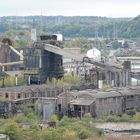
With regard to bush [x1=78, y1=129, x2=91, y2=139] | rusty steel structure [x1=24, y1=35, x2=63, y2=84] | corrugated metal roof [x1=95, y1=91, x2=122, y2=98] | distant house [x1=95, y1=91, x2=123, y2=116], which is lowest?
bush [x1=78, y1=129, x2=91, y2=139]

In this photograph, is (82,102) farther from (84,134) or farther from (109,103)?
(84,134)

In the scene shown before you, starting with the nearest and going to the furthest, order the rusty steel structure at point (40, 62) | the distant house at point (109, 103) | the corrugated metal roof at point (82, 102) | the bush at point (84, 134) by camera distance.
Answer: the bush at point (84, 134) < the corrugated metal roof at point (82, 102) < the distant house at point (109, 103) < the rusty steel structure at point (40, 62)

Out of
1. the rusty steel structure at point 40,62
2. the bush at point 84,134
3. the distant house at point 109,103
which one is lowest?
the bush at point 84,134

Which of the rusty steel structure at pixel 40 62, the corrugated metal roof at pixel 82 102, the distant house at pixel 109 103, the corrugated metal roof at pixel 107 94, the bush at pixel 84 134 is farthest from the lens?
the rusty steel structure at pixel 40 62

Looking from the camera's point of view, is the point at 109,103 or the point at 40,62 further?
the point at 40,62

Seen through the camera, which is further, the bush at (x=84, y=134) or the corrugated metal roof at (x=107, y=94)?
the corrugated metal roof at (x=107, y=94)

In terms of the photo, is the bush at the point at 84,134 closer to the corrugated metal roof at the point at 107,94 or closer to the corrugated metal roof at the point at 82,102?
the corrugated metal roof at the point at 82,102

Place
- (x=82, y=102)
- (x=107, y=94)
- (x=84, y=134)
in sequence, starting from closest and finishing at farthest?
(x=84, y=134) < (x=82, y=102) < (x=107, y=94)

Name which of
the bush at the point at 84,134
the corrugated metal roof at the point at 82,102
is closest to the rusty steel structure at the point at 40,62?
the corrugated metal roof at the point at 82,102

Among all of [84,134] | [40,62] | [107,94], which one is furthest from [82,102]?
[40,62]

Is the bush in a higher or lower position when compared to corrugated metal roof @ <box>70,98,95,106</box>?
lower

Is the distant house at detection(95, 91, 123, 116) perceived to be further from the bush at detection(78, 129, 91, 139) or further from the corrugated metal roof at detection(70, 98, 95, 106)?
the bush at detection(78, 129, 91, 139)

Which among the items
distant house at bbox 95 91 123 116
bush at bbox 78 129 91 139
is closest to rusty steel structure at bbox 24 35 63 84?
distant house at bbox 95 91 123 116

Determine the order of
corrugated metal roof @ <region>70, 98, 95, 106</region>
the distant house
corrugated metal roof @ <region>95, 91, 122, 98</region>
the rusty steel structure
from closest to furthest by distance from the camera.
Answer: corrugated metal roof @ <region>70, 98, 95, 106</region>
the distant house
corrugated metal roof @ <region>95, 91, 122, 98</region>
the rusty steel structure
